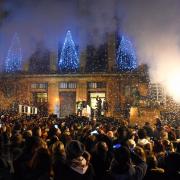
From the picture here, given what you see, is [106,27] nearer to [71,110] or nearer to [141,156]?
[71,110]

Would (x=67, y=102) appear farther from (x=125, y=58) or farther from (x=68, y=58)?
(x=125, y=58)

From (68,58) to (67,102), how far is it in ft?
15.6

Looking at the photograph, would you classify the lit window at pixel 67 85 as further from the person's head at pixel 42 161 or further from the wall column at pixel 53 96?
the person's head at pixel 42 161

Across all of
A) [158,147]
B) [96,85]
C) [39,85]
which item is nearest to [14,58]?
[39,85]

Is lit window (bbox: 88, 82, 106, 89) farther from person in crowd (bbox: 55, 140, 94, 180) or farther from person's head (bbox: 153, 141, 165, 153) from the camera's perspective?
person in crowd (bbox: 55, 140, 94, 180)

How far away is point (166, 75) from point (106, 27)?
41.1 feet

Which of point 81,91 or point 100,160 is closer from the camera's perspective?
point 100,160

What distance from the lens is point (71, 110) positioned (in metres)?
36.0

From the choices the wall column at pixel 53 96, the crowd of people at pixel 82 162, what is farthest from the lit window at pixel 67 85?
the crowd of people at pixel 82 162

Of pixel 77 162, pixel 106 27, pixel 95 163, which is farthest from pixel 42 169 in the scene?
pixel 106 27

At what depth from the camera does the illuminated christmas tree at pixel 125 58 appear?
3331 centimetres

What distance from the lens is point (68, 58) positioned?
125 feet

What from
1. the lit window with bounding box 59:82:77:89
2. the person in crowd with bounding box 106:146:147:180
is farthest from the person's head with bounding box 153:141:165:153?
the lit window with bounding box 59:82:77:89

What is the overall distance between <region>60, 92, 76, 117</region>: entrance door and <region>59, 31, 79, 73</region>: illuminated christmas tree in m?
2.37
